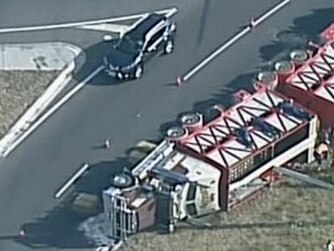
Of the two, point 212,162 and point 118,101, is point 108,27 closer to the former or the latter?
point 118,101

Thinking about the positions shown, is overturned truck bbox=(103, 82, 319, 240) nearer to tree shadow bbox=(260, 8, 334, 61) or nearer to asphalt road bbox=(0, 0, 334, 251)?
asphalt road bbox=(0, 0, 334, 251)

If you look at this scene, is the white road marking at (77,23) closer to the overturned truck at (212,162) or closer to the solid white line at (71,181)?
the overturned truck at (212,162)

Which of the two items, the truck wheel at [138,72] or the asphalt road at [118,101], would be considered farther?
the truck wheel at [138,72]

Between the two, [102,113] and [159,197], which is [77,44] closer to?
[102,113]

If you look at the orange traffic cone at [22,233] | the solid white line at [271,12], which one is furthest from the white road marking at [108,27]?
the orange traffic cone at [22,233]

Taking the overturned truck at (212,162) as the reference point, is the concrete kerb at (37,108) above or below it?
above

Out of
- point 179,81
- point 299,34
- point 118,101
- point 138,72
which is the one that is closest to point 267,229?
point 118,101
